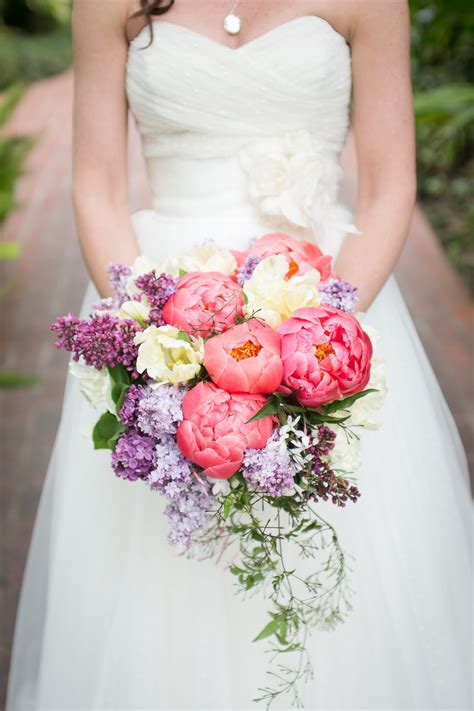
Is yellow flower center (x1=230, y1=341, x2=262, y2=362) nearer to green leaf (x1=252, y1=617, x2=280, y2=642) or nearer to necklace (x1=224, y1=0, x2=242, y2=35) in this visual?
green leaf (x1=252, y1=617, x2=280, y2=642)

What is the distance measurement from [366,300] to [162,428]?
74 centimetres

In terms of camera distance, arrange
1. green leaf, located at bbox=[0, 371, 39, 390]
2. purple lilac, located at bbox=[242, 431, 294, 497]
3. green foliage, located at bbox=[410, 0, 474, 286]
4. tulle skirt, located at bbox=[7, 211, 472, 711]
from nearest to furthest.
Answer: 1. purple lilac, located at bbox=[242, 431, 294, 497]
2. tulle skirt, located at bbox=[7, 211, 472, 711]
3. green leaf, located at bbox=[0, 371, 39, 390]
4. green foliage, located at bbox=[410, 0, 474, 286]

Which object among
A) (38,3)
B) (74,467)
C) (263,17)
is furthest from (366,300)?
(38,3)

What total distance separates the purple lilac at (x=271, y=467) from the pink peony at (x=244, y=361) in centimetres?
10

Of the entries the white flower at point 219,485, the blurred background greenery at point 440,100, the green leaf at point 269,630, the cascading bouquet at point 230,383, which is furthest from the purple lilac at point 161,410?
the blurred background greenery at point 440,100

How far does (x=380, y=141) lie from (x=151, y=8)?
0.62 meters

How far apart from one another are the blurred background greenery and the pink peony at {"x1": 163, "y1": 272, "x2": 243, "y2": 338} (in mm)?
1955

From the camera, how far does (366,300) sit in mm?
1932

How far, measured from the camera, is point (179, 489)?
1414 mm

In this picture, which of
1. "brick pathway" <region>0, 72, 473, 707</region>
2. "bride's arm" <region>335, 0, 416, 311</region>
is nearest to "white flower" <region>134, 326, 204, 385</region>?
"bride's arm" <region>335, 0, 416, 311</region>

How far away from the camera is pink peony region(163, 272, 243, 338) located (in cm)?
145

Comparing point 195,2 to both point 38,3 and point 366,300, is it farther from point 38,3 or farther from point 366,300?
point 38,3

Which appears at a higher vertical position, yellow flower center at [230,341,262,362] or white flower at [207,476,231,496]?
yellow flower center at [230,341,262,362]

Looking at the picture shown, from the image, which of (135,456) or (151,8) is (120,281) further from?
(151,8)
